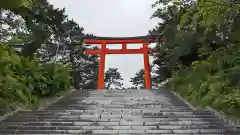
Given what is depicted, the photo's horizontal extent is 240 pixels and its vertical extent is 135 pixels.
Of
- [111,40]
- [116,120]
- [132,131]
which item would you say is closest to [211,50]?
[116,120]

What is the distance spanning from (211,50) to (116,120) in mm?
3656

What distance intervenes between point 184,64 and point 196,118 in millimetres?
7379

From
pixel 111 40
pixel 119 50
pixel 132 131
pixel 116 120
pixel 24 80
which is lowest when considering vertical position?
pixel 132 131

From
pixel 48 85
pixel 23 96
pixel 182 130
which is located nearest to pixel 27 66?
pixel 48 85

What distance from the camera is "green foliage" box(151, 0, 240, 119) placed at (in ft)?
22.5

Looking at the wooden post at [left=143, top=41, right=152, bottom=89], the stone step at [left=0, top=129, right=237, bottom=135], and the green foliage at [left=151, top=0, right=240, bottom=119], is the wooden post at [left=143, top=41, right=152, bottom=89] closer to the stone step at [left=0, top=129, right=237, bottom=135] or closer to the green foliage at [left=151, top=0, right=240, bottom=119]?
the green foliage at [left=151, top=0, right=240, bottom=119]

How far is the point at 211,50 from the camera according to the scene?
10320 mm

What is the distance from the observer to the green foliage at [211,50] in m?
6.85

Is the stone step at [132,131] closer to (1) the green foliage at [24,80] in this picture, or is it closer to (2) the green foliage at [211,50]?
(2) the green foliage at [211,50]

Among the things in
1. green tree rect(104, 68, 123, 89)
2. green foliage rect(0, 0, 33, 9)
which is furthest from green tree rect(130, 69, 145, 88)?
green foliage rect(0, 0, 33, 9)

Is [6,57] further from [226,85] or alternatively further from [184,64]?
[184,64]

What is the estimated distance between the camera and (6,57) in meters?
8.28

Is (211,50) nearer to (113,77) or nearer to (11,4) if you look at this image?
(11,4)

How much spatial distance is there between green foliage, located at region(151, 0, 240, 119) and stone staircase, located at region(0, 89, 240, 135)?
1.66 ft
